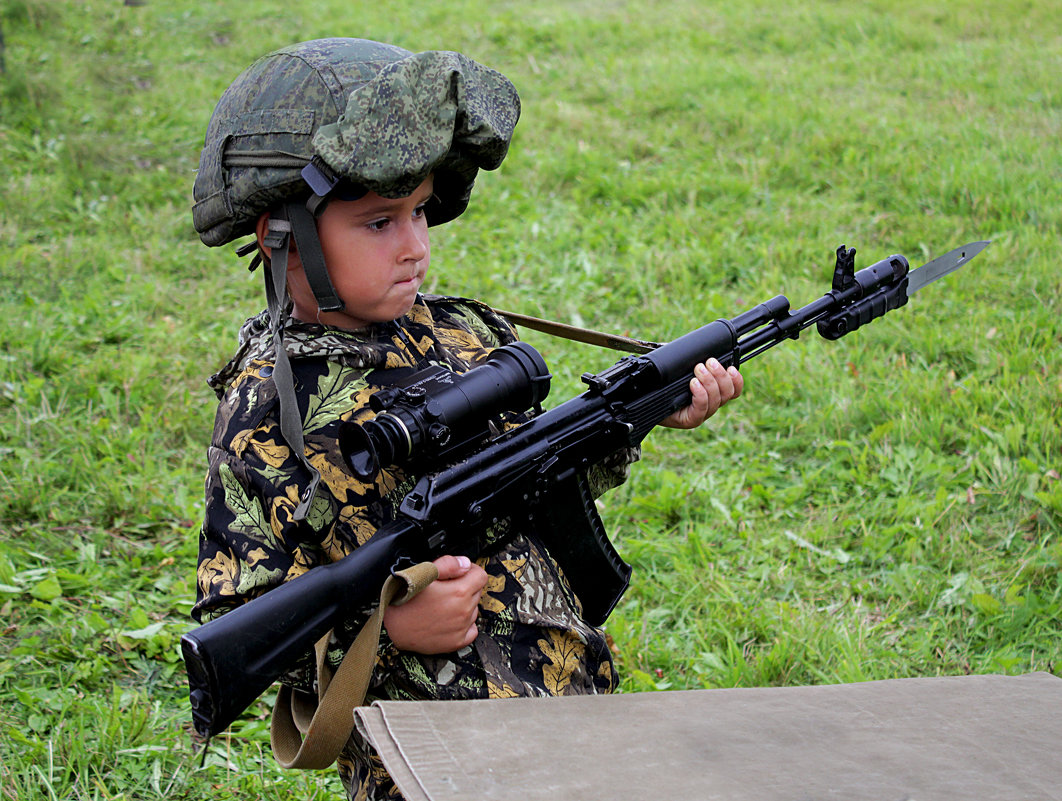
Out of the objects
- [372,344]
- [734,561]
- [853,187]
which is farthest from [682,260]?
[372,344]

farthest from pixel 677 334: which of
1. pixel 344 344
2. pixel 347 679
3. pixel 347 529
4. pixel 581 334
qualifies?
pixel 347 679

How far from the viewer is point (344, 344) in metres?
2.04

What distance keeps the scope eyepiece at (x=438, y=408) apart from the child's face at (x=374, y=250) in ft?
0.66

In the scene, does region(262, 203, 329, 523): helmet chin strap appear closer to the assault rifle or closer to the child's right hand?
the assault rifle

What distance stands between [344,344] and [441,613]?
0.61 metres

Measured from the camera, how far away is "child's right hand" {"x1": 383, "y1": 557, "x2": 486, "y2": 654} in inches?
74.5

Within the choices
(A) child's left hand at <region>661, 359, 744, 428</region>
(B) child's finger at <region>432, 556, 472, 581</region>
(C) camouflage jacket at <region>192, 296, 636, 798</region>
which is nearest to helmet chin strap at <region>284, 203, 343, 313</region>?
(C) camouflage jacket at <region>192, 296, 636, 798</region>

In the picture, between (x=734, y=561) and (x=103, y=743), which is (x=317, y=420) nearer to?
(x=103, y=743)

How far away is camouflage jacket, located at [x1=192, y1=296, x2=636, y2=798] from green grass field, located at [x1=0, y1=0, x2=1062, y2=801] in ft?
3.29

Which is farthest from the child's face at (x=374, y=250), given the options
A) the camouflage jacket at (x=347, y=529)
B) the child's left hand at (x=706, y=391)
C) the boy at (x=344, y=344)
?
the child's left hand at (x=706, y=391)

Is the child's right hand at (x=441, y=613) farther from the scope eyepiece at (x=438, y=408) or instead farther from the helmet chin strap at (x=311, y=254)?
the helmet chin strap at (x=311, y=254)

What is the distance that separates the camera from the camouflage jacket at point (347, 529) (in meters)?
1.88

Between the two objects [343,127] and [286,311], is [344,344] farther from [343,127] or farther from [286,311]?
[343,127]

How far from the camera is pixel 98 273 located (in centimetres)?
577
